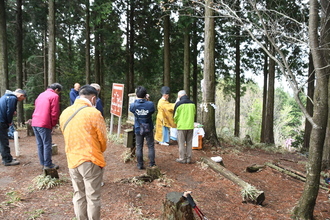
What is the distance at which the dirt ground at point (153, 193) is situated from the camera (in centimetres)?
383

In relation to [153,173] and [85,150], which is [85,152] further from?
[153,173]

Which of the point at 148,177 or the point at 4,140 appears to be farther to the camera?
the point at 4,140

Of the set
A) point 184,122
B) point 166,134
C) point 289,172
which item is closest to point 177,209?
point 184,122

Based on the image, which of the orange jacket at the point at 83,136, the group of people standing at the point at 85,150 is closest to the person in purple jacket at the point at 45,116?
the group of people standing at the point at 85,150

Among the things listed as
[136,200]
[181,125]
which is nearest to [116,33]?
[181,125]

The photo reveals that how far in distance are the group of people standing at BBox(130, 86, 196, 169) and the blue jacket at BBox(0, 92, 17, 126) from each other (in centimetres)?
305

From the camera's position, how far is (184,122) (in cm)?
663

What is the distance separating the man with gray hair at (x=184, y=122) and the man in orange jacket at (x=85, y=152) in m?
3.76

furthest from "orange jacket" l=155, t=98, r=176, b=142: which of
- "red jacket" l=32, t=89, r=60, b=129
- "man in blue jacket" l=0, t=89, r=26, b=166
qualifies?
"man in blue jacket" l=0, t=89, r=26, b=166

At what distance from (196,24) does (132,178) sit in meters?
12.2

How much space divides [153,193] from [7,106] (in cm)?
435

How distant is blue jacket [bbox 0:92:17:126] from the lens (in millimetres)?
5738

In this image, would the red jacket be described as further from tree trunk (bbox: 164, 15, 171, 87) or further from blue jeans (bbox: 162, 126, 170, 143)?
tree trunk (bbox: 164, 15, 171, 87)

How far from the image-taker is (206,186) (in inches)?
209
